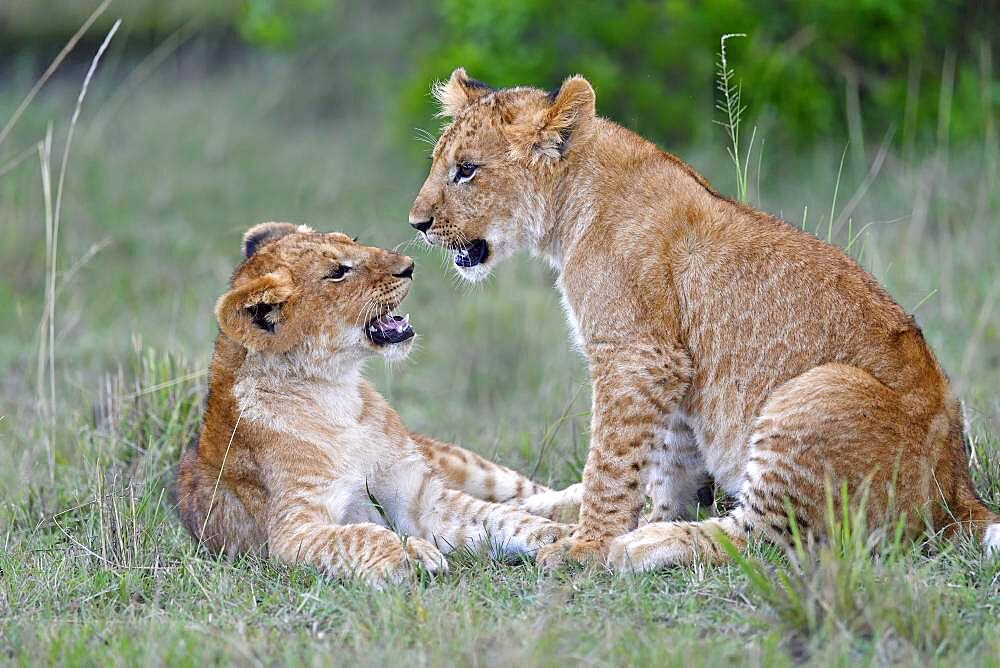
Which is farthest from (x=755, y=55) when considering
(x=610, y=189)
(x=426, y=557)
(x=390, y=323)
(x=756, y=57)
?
(x=426, y=557)

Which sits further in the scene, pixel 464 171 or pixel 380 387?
pixel 380 387

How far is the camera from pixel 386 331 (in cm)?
554

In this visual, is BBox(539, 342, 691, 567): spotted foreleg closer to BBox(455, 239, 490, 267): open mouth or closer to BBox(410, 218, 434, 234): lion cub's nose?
BBox(455, 239, 490, 267): open mouth

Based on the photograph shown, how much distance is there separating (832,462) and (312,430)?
204cm

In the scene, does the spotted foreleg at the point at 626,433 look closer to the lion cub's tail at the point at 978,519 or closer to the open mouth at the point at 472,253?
the open mouth at the point at 472,253

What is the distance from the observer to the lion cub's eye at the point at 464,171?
18.1 feet

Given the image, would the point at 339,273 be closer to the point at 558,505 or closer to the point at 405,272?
the point at 405,272

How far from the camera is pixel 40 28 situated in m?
16.6

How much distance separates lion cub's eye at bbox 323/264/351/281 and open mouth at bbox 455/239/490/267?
464 millimetres

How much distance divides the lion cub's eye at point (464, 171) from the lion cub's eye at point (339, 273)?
0.58 metres

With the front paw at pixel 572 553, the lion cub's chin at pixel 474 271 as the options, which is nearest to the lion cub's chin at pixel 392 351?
the lion cub's chin at pixel 474 271

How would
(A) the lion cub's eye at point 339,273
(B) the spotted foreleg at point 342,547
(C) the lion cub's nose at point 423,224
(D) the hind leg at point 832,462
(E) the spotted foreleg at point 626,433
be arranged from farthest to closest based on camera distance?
(C) the lion cub's nose at point 423,224 → (A) the lion cub's eye at point 339,273 → (E) the spotted foreleg at point 626,433 → (B) the spotted foreleg at point 342,547 → (D) the hind leg at point 832,462

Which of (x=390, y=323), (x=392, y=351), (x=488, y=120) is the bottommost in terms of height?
(x=392, y=351)

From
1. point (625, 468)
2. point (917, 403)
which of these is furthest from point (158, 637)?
point (917, 403)
